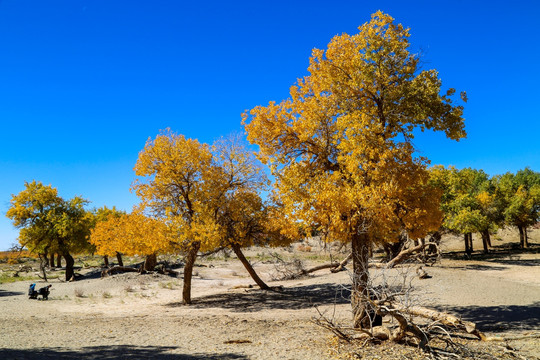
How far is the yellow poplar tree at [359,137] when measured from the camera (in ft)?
33.9

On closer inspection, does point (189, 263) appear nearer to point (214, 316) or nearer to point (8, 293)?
point (214, 316)

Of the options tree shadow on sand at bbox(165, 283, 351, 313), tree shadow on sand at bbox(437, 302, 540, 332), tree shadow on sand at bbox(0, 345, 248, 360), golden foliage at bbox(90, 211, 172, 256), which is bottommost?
tree shadow on sand at bbox(165, 283, 351, 313)

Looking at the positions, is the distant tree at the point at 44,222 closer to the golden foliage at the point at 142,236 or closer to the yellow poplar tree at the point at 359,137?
the golden foliage at the point at 142,236

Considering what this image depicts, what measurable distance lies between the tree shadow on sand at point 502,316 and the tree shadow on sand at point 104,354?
9142 millimetres

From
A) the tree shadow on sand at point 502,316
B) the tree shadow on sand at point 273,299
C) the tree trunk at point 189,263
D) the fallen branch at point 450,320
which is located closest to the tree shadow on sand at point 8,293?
the tree shadow on sand at point 273,299

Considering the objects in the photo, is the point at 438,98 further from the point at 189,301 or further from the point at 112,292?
the point at 112,292

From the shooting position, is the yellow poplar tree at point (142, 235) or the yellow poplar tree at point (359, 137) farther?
the yellow poplar tree at point (142, 235)

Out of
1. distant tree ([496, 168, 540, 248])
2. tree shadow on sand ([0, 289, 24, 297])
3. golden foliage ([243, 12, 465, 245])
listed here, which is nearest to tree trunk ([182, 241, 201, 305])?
golden foliage ([243, 12, 465, 245])

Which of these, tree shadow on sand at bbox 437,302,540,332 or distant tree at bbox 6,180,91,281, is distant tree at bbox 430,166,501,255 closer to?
tree shadow on sand at bbox 437,302,540,332

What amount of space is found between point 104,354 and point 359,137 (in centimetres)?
880

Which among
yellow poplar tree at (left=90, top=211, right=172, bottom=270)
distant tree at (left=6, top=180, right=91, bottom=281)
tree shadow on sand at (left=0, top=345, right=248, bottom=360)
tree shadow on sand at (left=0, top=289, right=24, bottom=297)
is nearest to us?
tree shadow on sand at (left=0, top=345, right=248, bottom=360)

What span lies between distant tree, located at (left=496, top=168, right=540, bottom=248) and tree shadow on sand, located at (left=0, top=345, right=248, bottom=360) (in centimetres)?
4202

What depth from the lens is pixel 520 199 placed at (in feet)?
132

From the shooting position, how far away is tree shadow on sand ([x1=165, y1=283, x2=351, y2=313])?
56.9 feet
